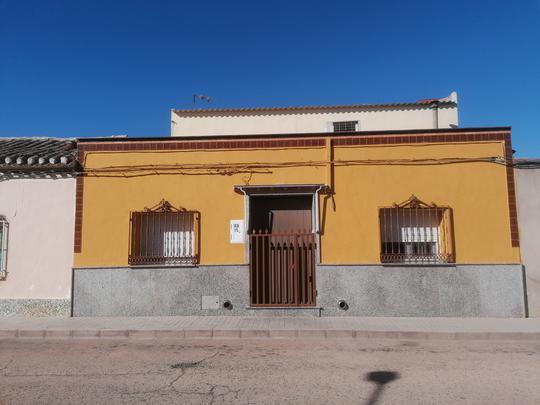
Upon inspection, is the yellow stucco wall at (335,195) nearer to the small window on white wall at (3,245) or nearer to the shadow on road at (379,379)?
the small window on white wall at (3,245)

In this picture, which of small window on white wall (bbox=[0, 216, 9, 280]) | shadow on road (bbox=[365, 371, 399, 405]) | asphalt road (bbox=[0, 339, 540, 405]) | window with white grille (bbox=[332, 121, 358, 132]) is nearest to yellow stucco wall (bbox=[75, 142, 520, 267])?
small window on white wall (bbox=[0, 216, 9, 280])

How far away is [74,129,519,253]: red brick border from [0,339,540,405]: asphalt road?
3.46m

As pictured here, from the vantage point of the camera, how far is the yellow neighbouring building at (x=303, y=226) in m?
9.98

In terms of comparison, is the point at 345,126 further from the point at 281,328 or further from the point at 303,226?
the point at 281,328

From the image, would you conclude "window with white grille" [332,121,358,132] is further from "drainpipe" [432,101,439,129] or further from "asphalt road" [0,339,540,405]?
"asphalt road" [0,339,540,405]

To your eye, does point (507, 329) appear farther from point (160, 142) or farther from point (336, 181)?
point (160, 142)

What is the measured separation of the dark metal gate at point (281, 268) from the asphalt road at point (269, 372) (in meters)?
2.15

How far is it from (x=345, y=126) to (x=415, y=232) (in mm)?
7681

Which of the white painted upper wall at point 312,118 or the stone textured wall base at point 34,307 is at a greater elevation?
the white painted upper wall at point 312,118

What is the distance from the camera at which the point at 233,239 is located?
1031 cm

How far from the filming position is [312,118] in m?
17.4

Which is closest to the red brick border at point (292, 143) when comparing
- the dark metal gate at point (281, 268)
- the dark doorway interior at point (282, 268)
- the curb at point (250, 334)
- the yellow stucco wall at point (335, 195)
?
the yellow stucco wall at point (335, 195)

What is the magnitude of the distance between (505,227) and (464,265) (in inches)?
46.3

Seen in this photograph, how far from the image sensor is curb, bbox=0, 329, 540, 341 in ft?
26.8
